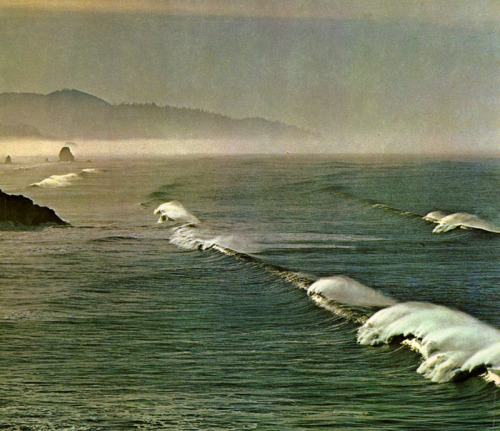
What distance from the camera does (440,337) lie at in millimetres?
8789

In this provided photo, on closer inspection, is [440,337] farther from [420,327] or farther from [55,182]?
[55,182]

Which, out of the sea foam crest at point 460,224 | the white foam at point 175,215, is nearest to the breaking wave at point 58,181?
the white foam at point 175,215

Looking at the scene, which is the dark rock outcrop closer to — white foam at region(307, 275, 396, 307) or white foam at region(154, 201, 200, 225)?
white foam at region(154, 201, 200, 225)

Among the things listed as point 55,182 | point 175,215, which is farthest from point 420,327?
point 55,182

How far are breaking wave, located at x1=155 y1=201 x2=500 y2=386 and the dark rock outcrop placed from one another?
32.3 feet

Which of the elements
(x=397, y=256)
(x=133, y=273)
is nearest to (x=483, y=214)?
(x=397, y=256)

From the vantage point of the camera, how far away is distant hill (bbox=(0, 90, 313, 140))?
6656 centimetres

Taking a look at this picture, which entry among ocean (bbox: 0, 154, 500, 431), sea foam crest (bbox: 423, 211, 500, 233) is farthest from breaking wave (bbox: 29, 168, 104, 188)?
sea foam crest (bbox: 423, 211, 500, 233)

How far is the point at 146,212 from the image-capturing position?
28797mm

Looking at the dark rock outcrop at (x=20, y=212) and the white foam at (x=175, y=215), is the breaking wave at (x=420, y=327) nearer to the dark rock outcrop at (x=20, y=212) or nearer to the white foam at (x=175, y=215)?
the dark rock outcrop at (x=20, y=212)

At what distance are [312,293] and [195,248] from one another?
623cm

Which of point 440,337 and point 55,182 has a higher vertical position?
point 55,182

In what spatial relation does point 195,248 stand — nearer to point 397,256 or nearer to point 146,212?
point 397,256

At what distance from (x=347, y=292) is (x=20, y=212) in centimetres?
1272
